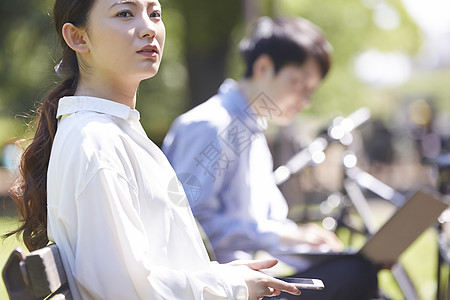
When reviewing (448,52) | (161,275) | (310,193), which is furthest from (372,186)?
(448,52)

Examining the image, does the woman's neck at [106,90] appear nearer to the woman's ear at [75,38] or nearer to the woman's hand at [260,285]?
the woman's ear at [75,38]

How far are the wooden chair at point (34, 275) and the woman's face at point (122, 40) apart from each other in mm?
414

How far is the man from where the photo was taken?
90.8 inches

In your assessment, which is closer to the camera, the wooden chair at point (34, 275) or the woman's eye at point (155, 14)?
the wooden chair at point (34, 275)

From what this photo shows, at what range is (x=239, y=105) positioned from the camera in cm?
272

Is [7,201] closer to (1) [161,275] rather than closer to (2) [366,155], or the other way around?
(1) [161,275]

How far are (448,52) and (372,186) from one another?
46957 millimetres

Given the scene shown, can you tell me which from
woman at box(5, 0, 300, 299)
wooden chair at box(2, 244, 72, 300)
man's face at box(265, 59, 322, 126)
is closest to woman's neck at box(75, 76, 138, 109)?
woman at box(5, 0, 300, 299)

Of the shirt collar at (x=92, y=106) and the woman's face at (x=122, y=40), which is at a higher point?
the woman's face at (x=122, y=40)

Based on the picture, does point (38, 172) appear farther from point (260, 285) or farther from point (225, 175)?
point (225, 175)

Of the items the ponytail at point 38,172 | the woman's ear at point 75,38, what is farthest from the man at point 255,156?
the woman's ear at point 75,38

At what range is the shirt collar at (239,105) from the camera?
270cm

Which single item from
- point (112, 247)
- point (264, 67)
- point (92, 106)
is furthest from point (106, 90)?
point (264, 67)

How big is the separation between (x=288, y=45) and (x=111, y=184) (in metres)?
1.69
